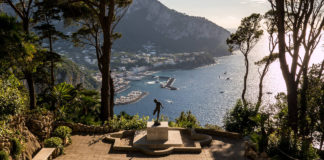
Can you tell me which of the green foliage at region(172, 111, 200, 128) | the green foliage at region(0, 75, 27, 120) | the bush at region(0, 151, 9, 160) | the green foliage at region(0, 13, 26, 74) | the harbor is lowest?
the harbor

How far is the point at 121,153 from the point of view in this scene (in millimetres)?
11898

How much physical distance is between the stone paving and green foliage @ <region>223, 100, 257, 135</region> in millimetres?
2132

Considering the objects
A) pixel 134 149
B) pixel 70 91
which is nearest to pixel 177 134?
pixel 134 149

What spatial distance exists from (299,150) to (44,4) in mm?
15844

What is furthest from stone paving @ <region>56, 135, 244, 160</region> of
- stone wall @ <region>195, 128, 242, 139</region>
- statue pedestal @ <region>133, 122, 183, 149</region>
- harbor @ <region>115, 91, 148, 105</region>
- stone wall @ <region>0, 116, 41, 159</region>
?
harbor @ <region>115, 91, 148, 105</region>

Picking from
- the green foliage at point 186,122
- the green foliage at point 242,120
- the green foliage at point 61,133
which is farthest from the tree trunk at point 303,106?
the green foliage at point 61,133

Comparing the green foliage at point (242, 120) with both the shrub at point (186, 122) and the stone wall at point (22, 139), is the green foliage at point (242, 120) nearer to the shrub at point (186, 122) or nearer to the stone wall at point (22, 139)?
the shrub at point (186, 122)

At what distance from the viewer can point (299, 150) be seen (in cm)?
872

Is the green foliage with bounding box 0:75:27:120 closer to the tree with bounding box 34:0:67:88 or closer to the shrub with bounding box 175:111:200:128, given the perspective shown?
the tree with bounding box 34:0:67:88

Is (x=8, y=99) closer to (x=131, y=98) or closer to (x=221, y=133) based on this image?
(x=221, y=133)

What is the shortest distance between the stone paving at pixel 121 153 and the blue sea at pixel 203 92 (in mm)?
64487

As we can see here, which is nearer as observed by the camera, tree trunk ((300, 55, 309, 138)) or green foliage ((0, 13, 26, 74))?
green foliage ((0, 13, 26, 74))

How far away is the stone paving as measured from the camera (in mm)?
11203

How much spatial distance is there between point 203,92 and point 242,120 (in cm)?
10193
